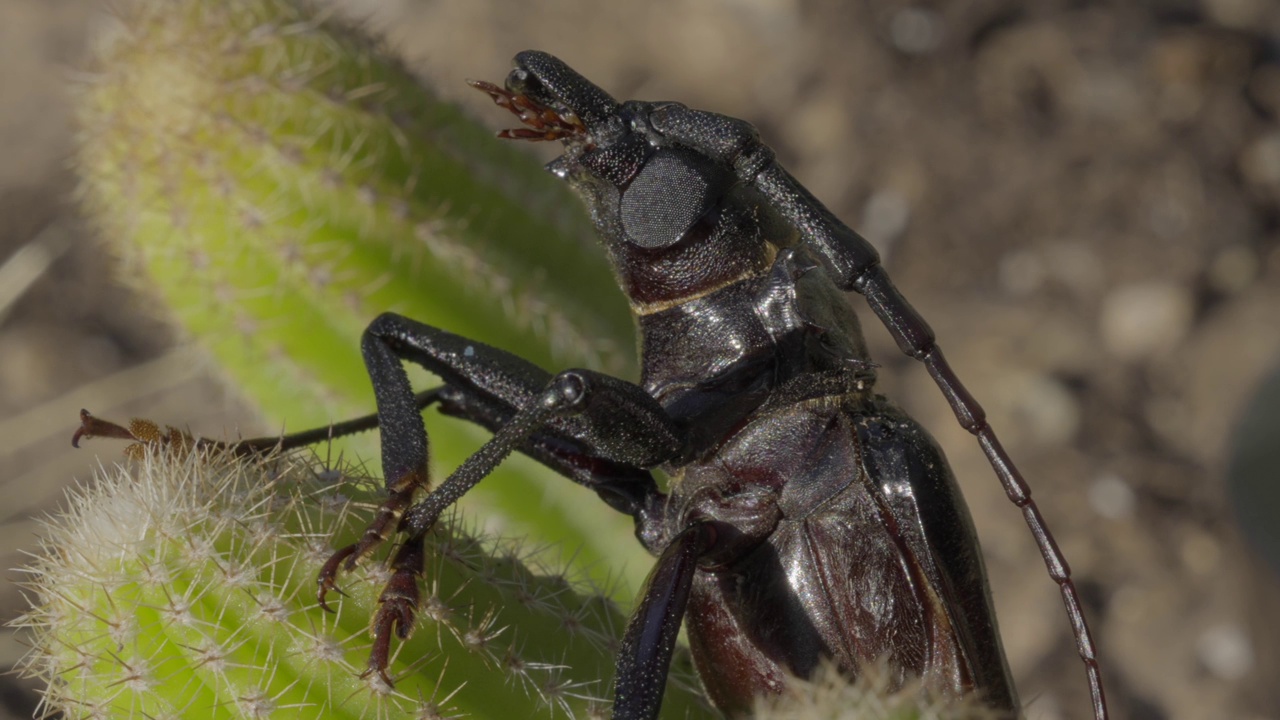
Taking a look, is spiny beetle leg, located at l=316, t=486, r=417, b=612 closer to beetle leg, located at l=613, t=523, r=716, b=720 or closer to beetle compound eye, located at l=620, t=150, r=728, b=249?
beetle leg, located at l=613, t=523, r=716, b=720

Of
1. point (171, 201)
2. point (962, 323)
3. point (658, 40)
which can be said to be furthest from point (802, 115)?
point (171, 201)

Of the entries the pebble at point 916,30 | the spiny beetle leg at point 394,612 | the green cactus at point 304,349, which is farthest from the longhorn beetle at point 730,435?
the pebble at point 916,30

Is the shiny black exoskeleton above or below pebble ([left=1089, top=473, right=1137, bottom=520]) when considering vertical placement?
below

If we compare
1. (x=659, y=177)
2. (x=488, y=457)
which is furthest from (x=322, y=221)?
(x=488, y=457)

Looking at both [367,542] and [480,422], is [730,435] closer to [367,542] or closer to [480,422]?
[480,422]

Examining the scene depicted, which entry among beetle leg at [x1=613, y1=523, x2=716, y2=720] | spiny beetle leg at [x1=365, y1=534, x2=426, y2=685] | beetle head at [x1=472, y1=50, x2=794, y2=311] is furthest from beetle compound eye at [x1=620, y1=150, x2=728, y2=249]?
spiny beetle leg at [x1=365, y1=534, x2=426, y2=685]

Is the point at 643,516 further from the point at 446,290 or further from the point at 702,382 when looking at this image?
the point at 446,290
